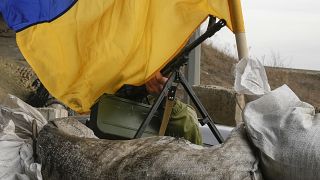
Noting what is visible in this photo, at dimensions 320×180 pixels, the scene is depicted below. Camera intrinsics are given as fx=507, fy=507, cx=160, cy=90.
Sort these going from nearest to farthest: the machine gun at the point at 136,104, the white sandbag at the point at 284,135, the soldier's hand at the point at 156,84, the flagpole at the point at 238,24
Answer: the white sandbag at the point at 284,135
the flagpole at the point at 238,24
the machine gun at the point at 136,104
the soldier's hand at the point at 156,84

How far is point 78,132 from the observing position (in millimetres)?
2504

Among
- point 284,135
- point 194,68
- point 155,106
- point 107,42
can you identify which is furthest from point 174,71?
point 194,68

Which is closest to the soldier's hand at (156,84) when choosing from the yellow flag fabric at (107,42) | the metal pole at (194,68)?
the yellow flag fabric at (107,42)

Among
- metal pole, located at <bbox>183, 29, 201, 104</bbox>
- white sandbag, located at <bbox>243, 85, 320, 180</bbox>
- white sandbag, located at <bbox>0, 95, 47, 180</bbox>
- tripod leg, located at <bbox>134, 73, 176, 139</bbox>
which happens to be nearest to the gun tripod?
tripod leg, located at <bbox>134, 73, 176, 139</bbox>

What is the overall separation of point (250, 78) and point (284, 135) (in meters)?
0.43

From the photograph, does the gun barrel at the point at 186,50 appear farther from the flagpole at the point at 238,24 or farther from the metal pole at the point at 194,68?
the metal pole at the point at 194,68

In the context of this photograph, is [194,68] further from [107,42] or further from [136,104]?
[107,42]

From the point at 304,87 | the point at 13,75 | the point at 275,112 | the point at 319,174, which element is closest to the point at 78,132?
the point at 275,112

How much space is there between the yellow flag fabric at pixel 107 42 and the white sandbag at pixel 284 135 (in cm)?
83

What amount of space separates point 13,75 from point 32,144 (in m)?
3.36

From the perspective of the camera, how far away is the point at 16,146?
2826 mm

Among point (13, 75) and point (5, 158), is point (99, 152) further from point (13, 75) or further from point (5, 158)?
point (13, 75)

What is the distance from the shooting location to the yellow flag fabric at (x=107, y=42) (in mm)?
2672

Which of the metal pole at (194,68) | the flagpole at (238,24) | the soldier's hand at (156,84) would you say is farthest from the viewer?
the metal pole at (194,68)
